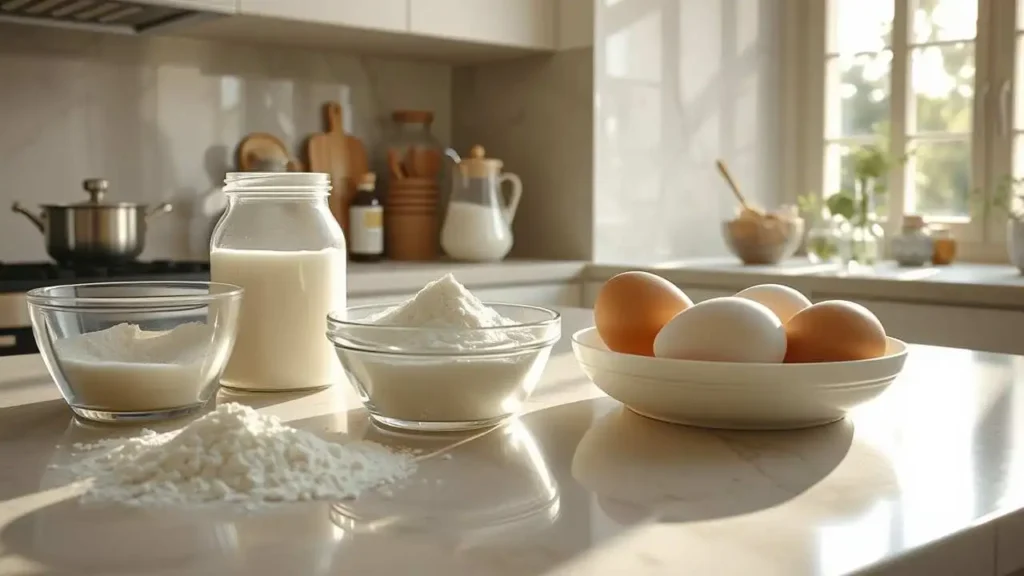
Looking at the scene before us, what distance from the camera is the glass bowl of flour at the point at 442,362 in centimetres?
75

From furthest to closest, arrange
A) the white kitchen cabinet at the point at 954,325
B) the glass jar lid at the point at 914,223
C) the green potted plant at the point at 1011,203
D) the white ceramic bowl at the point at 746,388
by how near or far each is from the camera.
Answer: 1. the glass jar lid at the point at 914,223
2. the green potted plant at the point at 1011,203
3. the white kitchen cabinet at the point at 954,325
4. the white ceramic bowl at the point at 746,388

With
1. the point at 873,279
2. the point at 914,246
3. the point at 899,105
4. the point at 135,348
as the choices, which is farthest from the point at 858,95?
the point at 135,348

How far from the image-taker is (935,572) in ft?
1.73

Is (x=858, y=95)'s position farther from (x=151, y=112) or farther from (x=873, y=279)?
(x=151, y=112)

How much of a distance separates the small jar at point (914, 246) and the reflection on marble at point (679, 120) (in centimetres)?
64

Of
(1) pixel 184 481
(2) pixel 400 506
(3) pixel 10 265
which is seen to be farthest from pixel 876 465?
(3) pixel 10 265

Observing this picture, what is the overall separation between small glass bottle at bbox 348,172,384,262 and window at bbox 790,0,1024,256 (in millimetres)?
1370

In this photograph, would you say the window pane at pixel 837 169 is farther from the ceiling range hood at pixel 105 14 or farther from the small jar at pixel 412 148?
the ceiling range hood at pixel 105 14

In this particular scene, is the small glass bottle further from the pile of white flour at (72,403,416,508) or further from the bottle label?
the pile of white flour at (72,403,416,508)

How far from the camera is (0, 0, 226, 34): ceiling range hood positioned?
7.25ft

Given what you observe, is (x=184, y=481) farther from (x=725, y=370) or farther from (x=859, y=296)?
(x=859, y=296)

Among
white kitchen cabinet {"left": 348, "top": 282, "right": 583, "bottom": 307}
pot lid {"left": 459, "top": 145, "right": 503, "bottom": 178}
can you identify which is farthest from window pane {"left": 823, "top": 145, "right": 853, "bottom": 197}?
pot lid {"left": 459, "top": 145, "right": 503, "bottom": 178}

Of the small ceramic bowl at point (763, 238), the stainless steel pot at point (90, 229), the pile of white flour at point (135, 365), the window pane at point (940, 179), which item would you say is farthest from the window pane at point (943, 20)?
the pile of white flour at point (135, 365)

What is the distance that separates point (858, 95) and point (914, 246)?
73 centimetres
